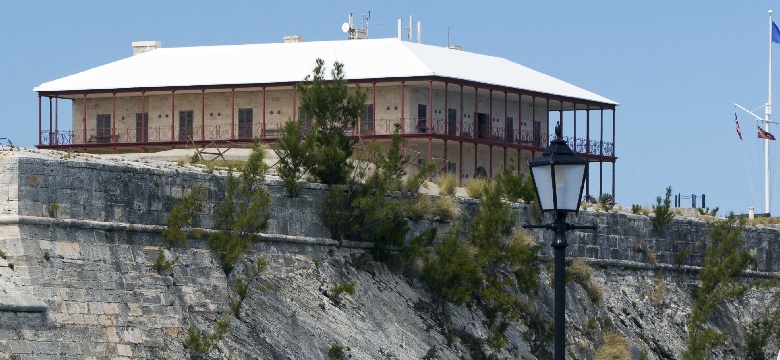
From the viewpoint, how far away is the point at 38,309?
25.5m

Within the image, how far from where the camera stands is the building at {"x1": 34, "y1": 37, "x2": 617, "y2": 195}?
51531mm

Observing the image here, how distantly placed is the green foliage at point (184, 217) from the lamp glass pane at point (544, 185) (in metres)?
11.9

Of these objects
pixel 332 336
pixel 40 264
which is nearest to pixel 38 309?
pixel 40 264

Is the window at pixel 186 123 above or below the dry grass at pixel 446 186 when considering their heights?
above

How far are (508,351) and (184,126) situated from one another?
1923 centimetres

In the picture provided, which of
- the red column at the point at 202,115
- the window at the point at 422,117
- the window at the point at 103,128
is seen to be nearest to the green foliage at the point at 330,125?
the window at the point at 422,117

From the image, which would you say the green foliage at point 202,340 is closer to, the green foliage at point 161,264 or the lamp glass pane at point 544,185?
the green foliage at point 161,264

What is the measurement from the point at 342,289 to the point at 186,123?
71.2ft

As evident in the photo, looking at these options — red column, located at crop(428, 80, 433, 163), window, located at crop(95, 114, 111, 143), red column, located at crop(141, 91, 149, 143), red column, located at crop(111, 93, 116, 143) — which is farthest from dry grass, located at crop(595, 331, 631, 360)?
window, located at crop(95, 114, 111, 143)

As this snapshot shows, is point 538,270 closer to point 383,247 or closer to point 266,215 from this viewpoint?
point 383,247

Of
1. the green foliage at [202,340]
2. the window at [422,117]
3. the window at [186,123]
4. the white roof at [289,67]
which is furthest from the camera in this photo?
the window at [186,123]

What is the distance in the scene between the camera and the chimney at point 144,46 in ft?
189

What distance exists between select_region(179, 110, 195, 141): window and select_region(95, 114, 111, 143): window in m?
2.10

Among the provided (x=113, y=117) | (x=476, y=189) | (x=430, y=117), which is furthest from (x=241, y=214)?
(x=113, y=117)
